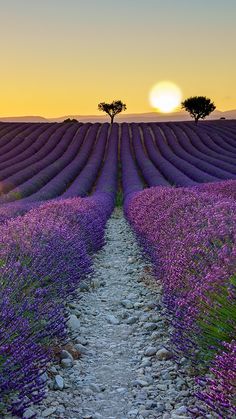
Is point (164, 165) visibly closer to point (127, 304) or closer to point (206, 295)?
point (127, 304)

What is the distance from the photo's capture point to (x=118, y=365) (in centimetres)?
433

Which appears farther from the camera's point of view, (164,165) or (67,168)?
(67,168)

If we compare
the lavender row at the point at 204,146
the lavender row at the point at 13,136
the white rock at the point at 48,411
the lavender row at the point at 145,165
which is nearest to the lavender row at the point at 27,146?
the lavender row at the point at 13,136

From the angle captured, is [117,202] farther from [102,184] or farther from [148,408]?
[148,408]

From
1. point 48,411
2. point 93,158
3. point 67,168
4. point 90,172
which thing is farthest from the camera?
point 93,158

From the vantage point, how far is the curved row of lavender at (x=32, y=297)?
9.96 feet

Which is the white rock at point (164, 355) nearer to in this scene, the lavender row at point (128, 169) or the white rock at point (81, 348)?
the white rock at point (81, 348)

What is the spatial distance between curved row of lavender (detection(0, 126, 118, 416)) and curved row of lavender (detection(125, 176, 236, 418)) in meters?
1.03

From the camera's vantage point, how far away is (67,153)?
3447cm

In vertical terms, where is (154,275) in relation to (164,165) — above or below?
above

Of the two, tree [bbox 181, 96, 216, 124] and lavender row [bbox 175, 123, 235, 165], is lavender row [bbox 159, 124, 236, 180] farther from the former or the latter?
tree [bbox 181, 96, 216, 124]

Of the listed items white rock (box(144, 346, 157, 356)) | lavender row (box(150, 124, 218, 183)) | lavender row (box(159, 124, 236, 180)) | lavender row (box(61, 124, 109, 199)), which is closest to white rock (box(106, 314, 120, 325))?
white rock (box(144, 346, 157, 356))

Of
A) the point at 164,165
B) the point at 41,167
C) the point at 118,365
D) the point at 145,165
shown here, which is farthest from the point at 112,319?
the point at 41,167

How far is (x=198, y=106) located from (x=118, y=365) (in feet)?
186
